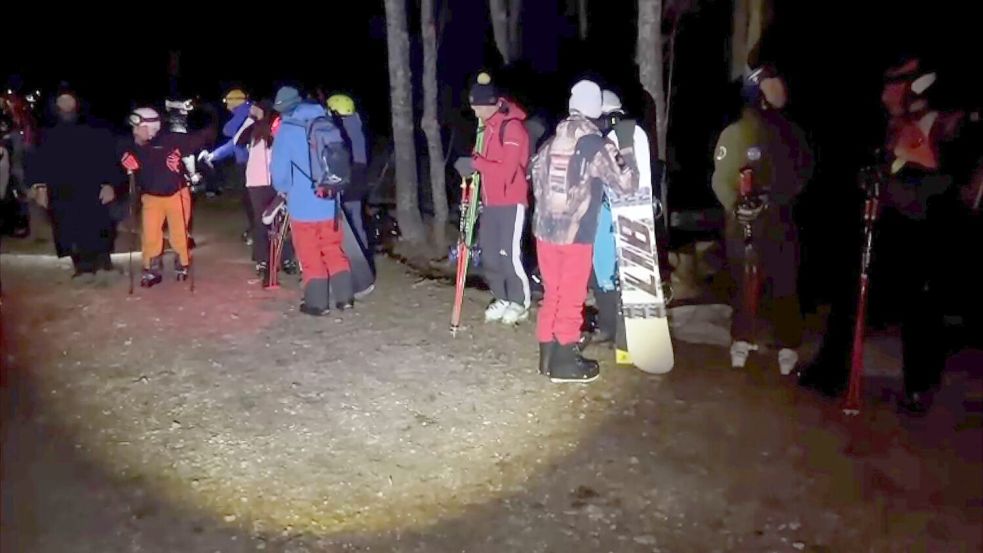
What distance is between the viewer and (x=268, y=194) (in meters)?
10.4

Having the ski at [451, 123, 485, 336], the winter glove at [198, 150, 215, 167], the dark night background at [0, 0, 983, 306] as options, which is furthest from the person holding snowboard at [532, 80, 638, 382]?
the winter glove at [198, 150, 215, 167]

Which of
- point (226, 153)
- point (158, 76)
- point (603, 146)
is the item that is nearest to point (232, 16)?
point (158, 76)

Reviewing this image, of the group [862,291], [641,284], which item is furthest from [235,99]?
[862,291]

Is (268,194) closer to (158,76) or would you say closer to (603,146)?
(603,146)

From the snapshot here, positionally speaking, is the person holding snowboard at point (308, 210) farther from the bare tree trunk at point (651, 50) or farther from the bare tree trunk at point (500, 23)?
the bare tree trunk at point (500, 23)

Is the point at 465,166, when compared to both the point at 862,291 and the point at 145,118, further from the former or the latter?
the point at 145,118

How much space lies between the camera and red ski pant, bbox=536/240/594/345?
7.09 meters

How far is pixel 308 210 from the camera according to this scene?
28.7 ft

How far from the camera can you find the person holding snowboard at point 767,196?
6.86 metres

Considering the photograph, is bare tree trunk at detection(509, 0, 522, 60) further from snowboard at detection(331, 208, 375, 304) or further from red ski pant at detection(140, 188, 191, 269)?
red ski pant at detection(140, 188, 191, 269)

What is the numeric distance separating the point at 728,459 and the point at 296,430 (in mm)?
2747

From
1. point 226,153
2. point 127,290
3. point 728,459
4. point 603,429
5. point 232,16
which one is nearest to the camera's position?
point 728,459

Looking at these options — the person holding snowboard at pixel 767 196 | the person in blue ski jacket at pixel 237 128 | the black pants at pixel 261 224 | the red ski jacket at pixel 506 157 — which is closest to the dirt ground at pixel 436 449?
the person holding snowboard at pixel 767 196

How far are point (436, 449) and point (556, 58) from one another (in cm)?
1282
